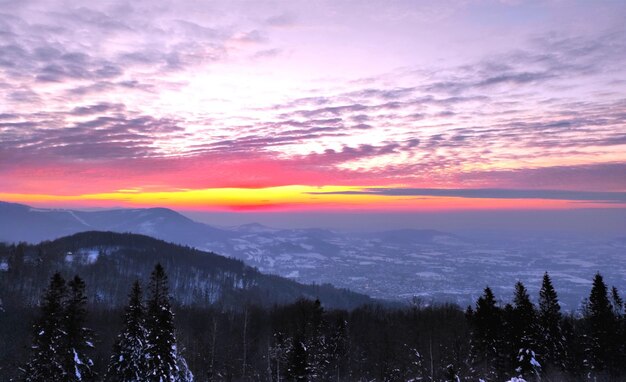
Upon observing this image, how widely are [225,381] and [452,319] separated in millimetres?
61789

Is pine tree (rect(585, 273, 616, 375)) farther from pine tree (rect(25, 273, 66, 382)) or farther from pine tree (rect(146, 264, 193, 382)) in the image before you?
pine tree (rect(25, 273, 66, 382))

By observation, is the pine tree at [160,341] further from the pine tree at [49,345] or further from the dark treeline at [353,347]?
the pine tree at [49,345]

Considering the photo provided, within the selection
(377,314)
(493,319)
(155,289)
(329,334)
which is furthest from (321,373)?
(377,314)

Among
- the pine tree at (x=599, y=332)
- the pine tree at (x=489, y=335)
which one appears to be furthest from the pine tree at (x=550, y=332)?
the pine tree at (x=489, y=335)

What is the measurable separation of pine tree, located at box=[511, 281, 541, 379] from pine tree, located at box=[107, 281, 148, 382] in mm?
39052

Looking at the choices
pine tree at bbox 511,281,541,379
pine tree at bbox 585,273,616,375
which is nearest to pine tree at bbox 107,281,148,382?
pine tree at bbox 511,281,541,379

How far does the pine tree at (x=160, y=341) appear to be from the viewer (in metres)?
42.1

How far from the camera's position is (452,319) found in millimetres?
111500

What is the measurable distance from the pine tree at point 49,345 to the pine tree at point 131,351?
18.0 ft

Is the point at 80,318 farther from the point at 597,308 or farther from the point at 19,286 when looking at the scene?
the point at 19,286

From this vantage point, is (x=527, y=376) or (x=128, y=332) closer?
(x=128, y=332)

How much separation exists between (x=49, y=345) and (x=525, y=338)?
158 feet

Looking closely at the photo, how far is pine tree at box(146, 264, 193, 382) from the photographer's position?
138 ft

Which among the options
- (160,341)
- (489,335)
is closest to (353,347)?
(489,335)
